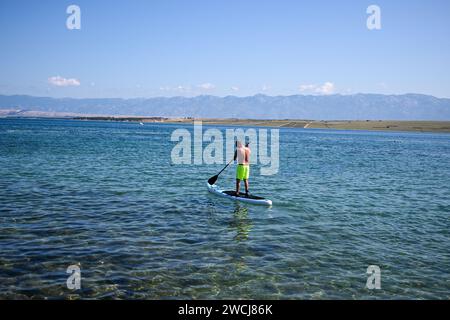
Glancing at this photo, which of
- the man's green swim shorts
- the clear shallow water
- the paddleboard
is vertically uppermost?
the man's green swim shorts

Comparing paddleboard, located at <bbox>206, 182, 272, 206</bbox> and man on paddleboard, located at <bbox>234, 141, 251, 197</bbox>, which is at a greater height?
man on paddleboard, located at <bbox>234, 141, 251, 197</bbox>

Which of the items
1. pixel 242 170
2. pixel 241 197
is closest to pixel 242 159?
pixel 242 170

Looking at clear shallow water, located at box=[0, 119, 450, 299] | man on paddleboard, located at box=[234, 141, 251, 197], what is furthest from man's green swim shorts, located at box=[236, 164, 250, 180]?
clear shallow water, located at box=[0, 119, 450, 299]

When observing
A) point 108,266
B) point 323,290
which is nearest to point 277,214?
point 323,290

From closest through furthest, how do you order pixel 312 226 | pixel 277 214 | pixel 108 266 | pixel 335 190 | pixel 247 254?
pixel 108 266 → pixel 247 254 → pixel 312 226 → pixel 277 214 → pixel 335 190

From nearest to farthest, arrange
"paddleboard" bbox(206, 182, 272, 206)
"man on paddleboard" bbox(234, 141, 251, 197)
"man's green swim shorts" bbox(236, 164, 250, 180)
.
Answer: "paddleboard" bbox(206, 182, 272, 206), "man on paddleboard" bbox(234, 141, 251, 197), "man's green swim shorts" bbox(236, 164, 250, 180)

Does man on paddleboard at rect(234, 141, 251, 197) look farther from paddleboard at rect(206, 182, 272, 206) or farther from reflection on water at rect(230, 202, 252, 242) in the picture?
reflection on water at rect(230, 202, 252, 242)

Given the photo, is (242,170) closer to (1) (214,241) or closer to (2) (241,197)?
(2) (241,197)

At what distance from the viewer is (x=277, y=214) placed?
59.3ft

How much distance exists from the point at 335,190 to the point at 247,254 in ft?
46.8

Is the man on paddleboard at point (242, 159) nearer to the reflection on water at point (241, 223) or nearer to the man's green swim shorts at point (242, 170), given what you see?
the man's green swim shorts at point (242, 170)

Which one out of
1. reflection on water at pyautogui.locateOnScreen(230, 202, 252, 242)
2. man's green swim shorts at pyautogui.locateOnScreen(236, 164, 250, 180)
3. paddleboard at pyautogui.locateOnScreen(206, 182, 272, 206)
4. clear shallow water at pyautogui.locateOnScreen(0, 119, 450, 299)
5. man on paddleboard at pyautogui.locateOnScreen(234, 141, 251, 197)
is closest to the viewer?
clear shallow water at pyautogui.locateOnScreen(0, 119, 450, 299)
